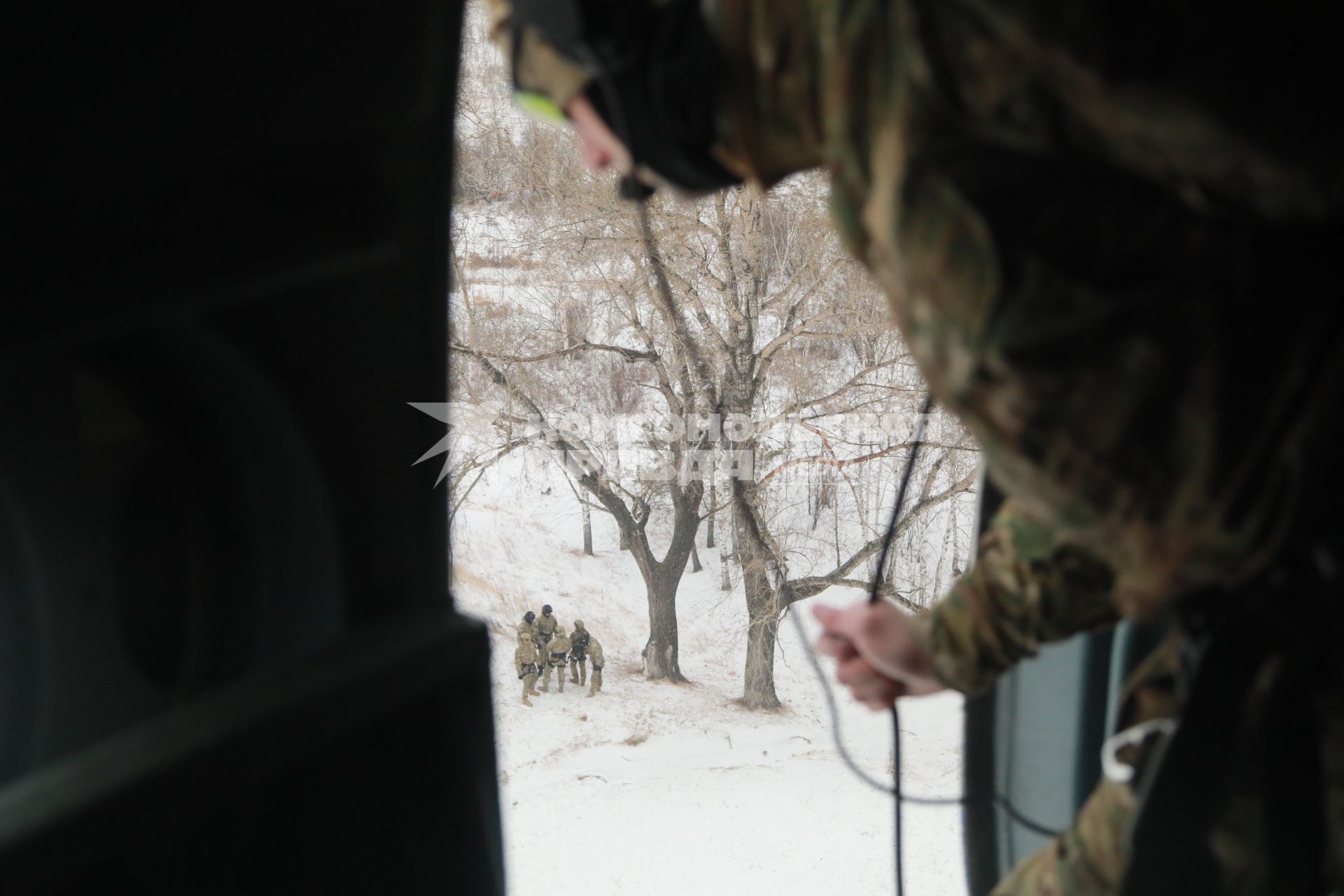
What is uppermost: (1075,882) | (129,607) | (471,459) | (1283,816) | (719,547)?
(129,607)

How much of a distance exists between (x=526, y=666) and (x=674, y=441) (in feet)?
4.83

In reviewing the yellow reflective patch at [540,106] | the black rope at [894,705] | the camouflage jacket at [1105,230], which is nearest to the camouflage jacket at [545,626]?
the black rope at [894,705]

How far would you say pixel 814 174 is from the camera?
196 inches

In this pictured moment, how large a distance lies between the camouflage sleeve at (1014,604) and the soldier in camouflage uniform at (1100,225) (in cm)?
15

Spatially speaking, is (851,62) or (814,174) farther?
(814,174)

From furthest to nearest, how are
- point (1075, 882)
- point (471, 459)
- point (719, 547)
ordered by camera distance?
point (719, 547), point (471, 459), point (1075, 882)

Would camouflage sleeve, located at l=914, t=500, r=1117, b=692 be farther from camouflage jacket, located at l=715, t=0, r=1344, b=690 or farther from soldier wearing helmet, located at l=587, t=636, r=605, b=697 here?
soldier wearing helmet, located at l=587, t=636, r=605, b=697

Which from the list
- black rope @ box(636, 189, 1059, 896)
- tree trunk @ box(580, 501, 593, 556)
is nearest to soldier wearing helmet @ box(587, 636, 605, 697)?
tree trunk @ box(580, 501, 593, 556)

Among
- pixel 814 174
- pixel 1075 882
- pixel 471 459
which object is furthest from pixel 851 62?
pixel 471 459

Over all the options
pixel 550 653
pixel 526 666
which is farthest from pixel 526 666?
pixel 550 653

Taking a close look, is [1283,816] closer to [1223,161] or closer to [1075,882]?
[1075,882]

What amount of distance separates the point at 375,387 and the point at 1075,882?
2.08 ft

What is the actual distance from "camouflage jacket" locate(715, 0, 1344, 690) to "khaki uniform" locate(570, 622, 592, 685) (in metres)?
5.00

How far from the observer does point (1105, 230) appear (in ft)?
1.65
